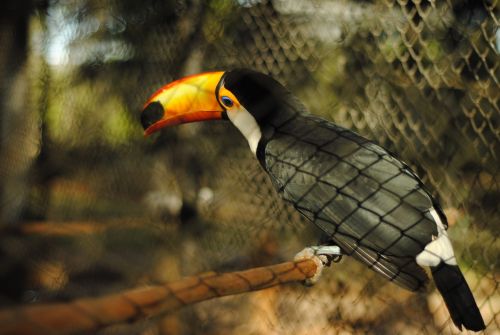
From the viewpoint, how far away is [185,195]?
1924 millimetres

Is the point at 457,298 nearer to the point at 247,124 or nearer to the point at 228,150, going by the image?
the point at 247,124

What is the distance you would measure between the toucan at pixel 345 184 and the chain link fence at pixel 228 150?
0.30 m

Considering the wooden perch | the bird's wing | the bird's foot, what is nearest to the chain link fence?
the bird's wing

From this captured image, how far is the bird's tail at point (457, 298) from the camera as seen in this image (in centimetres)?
107

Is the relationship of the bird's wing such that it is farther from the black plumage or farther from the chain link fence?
the chain link fence

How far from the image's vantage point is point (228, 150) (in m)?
2.02

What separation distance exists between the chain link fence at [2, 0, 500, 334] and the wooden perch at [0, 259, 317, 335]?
1.17 m

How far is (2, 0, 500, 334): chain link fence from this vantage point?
178cm

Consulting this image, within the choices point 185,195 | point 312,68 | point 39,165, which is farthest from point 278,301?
point 39,165

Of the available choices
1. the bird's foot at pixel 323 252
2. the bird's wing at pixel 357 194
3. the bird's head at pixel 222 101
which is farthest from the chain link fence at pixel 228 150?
the bird's foot at pixel 323 252

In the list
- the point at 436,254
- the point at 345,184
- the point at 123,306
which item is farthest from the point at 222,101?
the point at 123,306

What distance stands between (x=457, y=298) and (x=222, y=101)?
99 cm

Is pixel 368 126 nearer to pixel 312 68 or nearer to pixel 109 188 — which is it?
pixel 312 68

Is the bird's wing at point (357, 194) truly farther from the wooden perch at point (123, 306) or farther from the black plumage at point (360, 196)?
the wooden perch at point (123, 306)
